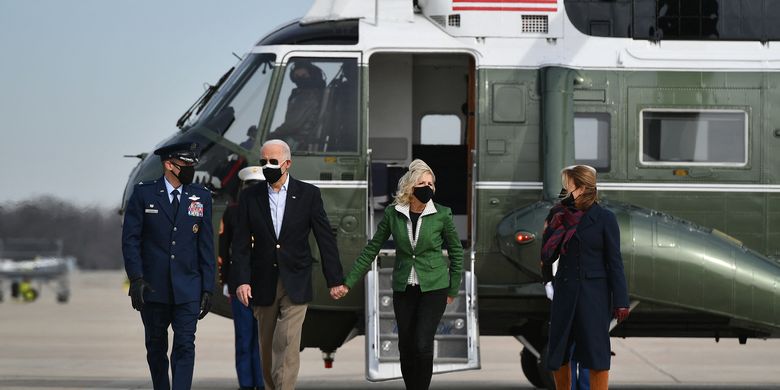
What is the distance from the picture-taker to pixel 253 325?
34.7ft

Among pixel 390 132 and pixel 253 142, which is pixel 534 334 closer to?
pixel 390 132

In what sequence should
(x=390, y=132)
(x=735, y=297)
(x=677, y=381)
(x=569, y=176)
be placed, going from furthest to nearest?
(x=677, y=381) < (x=390, y=132) < (x=735, y=297) < (x=569, y=176)

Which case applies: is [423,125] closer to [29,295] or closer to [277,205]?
[277,205]

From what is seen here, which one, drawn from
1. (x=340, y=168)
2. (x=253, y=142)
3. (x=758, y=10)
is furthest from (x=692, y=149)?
(x=253, y=142)

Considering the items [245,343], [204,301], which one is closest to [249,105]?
[245,343]

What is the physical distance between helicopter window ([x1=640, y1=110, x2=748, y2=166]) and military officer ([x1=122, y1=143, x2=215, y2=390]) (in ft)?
13.5

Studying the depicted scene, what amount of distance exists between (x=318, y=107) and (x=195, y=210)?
2.64 m

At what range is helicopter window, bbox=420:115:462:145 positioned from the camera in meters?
12.0

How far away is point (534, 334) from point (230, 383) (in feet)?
10.3

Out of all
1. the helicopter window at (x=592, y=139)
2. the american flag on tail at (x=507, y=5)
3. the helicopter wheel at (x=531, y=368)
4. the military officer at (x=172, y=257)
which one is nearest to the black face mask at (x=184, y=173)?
the military officer at (x=172, y=257)

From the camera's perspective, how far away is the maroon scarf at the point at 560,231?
8.28 m

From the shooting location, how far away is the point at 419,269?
28.3 ft

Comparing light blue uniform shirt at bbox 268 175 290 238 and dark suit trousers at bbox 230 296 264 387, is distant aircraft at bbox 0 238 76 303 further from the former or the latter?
light blue uniform shirt at bbox 268 175 290 238

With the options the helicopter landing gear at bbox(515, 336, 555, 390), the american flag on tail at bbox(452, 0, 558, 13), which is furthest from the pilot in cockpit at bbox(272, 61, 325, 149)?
the helicopter landing gear at bbox(515, 336, 555, 390)
